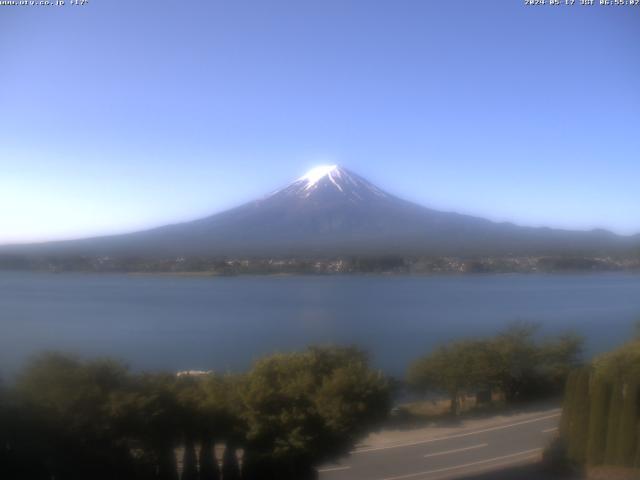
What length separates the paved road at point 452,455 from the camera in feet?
17.6

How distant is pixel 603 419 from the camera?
233 inches

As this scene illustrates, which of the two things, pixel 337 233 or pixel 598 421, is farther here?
pixel 337 233

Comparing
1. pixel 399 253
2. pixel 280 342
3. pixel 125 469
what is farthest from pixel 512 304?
pixel 125 469

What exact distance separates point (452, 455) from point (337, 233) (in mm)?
13993

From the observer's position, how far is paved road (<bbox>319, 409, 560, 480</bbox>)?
5.36 m

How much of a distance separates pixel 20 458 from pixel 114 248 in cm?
1014

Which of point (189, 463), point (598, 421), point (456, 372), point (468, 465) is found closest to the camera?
point (189, 463)

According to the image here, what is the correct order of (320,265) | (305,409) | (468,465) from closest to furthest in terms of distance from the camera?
(305,409) → (468,465) → (320,265)

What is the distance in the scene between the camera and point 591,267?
15.5m

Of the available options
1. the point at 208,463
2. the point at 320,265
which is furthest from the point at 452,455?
the point at 320,265

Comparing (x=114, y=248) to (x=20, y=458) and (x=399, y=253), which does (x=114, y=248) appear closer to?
(x=399, y=253)

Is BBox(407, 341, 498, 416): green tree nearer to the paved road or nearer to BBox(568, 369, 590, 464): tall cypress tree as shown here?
the paved road

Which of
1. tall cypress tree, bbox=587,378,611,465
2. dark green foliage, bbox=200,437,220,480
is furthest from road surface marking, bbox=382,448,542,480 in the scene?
dark green foliage, bbox=200,437,220,480

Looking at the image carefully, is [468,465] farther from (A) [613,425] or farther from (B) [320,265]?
(B) [320,265]
